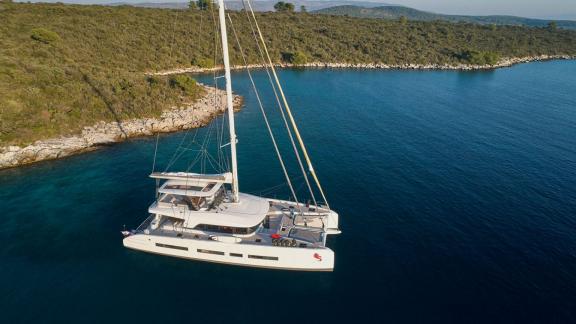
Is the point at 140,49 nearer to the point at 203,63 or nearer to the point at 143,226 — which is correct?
the point at 203,63

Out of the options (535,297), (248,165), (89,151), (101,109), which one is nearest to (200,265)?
(248,165)

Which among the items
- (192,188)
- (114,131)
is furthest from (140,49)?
(192,188)

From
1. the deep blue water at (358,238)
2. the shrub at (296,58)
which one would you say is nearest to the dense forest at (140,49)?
the shrub at (296,58)

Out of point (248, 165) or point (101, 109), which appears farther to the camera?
point (101, 109)

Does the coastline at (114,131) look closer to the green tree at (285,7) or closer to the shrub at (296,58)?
the shrub at (296,58)

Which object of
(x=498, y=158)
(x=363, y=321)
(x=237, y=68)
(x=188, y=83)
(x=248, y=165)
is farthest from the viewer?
(x=237, y=68)

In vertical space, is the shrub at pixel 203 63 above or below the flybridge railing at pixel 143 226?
above

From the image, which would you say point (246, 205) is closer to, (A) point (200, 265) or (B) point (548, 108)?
(A) point (200, 265)
